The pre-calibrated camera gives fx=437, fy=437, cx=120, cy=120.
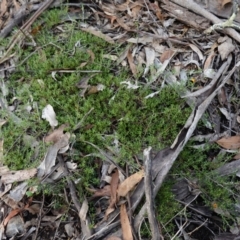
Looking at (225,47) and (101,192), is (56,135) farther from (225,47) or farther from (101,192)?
(225,47)

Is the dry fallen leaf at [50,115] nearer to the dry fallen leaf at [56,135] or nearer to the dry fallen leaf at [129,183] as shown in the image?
the dry fallen leaf at [56,135]

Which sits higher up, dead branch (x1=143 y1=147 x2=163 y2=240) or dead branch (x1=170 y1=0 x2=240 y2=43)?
dead branch (x1=170 y1=0 x2=240 y2=43)

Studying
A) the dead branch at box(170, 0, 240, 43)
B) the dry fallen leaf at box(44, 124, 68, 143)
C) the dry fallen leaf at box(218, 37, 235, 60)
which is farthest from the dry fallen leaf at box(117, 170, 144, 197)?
the dead branch at box(170, 0, 240, 43)

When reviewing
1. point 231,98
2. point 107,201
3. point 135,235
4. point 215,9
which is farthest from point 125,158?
point 215,9

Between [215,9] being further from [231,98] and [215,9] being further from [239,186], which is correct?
[239,186]

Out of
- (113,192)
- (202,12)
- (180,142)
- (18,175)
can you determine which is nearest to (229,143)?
(180,142)

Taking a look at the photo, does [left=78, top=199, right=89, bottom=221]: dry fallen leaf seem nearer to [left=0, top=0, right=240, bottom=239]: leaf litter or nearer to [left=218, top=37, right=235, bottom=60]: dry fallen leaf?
[left=0, top=0, right=240, bottom=239]: leaf litter

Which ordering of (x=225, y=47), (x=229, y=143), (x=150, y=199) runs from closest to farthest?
(x=150, y=199)
(x=229, y=143)
(x=225, y=47)

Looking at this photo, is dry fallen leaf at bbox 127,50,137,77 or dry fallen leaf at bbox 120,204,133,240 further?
dry fallen leaf at bbox 127,50,137,77
